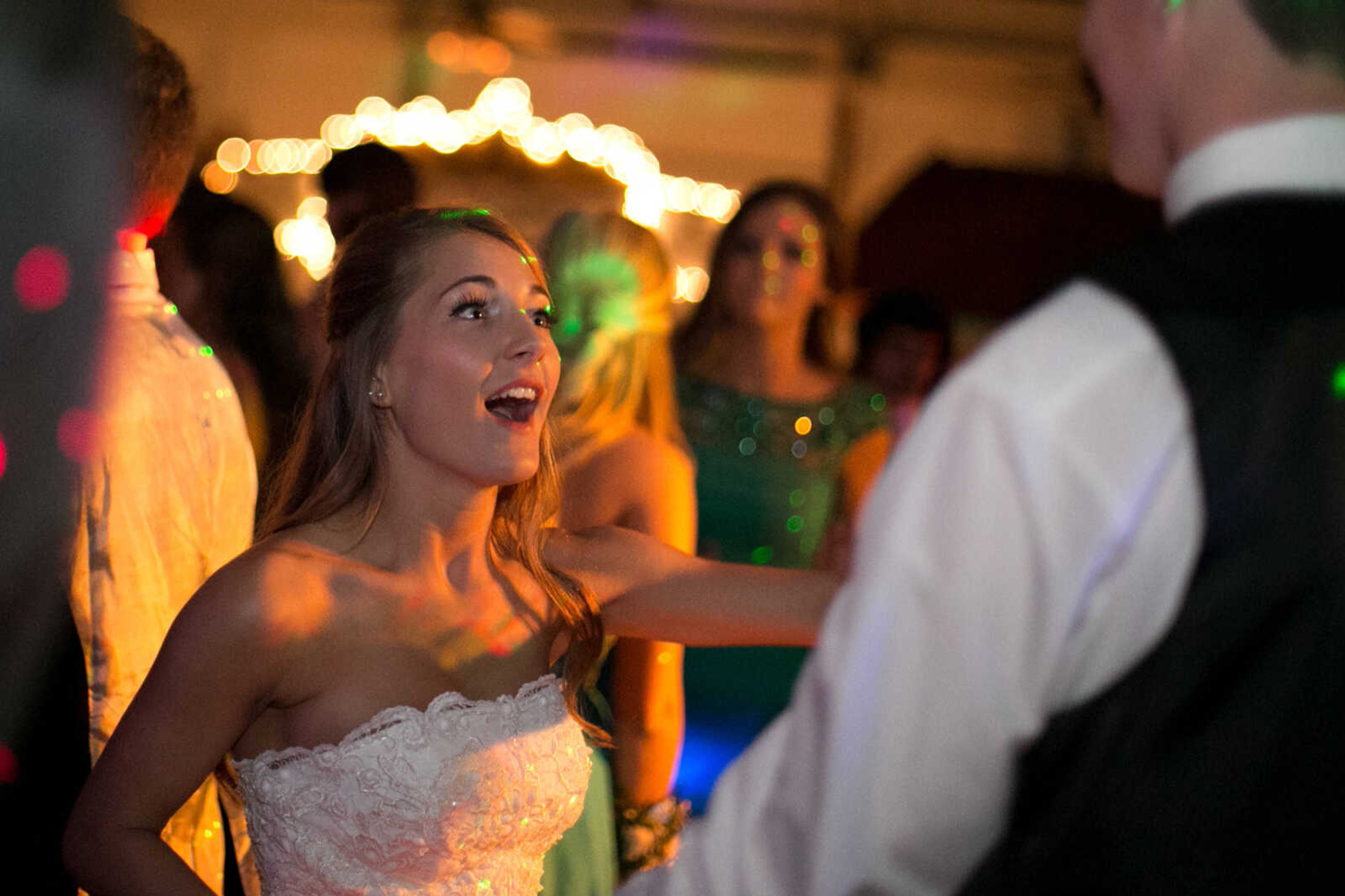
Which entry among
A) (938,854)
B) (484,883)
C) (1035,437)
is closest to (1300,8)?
(1035,437)

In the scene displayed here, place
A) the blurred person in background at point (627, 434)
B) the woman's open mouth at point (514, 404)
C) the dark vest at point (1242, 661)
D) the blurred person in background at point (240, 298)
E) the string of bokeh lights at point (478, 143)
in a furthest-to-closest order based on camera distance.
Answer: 1. the string of bokeh lights at point (478, 143)
2. the blurred person in background at point (240, 298)
3. the blurred person in background at point (627, 434)
4. the woman's open mouth at point (514, 404)
5. the dark vest at point (1242, 661)

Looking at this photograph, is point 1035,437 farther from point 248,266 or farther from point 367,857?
point 248,266

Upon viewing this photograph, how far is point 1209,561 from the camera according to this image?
33.9 inches

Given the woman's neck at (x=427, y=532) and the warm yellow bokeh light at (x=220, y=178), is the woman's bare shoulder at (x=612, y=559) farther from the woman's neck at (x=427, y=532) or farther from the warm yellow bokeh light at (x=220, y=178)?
the warm yellow bokeh light at (x=220, y=178)

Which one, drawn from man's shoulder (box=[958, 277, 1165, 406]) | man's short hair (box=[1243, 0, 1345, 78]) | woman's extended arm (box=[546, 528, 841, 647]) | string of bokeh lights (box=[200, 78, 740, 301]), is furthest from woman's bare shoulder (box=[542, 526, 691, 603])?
string of bokeh lights (box=[200, 78, 740, 301])

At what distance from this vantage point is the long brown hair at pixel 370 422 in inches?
72.3

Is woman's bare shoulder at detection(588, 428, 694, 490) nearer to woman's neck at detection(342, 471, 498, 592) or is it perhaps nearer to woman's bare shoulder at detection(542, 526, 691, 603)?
woman's bare shoulder at detection(542, 526, 691, 603)

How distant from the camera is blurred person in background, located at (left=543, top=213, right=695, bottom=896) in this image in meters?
2.62

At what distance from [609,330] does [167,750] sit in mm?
1434

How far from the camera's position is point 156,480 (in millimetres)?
1894

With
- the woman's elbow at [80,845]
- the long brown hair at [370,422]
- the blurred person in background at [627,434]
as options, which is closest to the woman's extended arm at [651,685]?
the blurred person in background at [627,434]

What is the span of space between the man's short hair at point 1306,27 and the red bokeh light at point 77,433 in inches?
31.5

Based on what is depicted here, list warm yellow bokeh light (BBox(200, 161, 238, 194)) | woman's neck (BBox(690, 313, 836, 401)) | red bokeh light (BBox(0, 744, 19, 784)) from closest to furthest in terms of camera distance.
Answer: red bokeh light (BBox(0, 744, 19, 784))
woman's neck (BBox(690, 313, 836, 401))
warm yellow bokeh light (BBox(200, 161, 238, 194))

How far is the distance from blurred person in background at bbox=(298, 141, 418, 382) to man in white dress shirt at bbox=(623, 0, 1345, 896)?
7.61 ft
